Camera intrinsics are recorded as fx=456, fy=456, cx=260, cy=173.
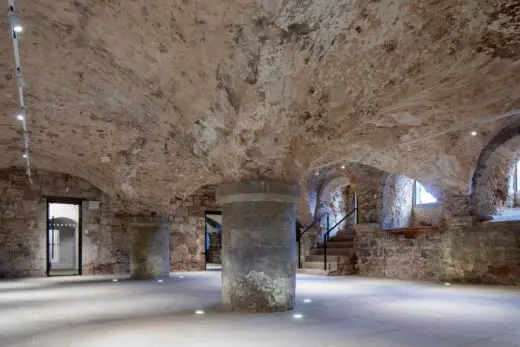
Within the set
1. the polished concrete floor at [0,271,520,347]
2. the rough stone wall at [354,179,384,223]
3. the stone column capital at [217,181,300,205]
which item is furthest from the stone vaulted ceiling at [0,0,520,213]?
the rough stone wall at [354,179,384,223]

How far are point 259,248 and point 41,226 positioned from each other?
775cm

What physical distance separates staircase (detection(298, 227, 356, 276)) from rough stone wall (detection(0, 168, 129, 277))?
4.70m

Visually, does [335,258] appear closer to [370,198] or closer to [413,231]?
[370,198]

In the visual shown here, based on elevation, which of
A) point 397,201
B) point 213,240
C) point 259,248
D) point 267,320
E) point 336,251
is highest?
point 397,201

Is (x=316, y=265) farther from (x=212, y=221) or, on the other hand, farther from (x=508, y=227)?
(x=212, y=221)

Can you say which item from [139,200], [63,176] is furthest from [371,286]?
[63,176]

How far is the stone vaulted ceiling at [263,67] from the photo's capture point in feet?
12.5

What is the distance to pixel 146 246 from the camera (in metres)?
9.45

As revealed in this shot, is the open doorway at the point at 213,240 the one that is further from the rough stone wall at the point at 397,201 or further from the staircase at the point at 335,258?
the rough stone wall at the point at 397,201

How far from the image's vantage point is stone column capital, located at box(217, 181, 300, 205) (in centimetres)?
496

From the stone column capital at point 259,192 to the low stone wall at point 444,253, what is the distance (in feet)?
15.8

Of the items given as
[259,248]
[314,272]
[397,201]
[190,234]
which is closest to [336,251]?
[314,272]

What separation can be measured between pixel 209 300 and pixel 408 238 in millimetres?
5336

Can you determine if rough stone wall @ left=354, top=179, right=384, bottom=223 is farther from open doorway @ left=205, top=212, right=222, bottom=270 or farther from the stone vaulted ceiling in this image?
open doorway @ left=205, top=212, right=222, bottom=270
